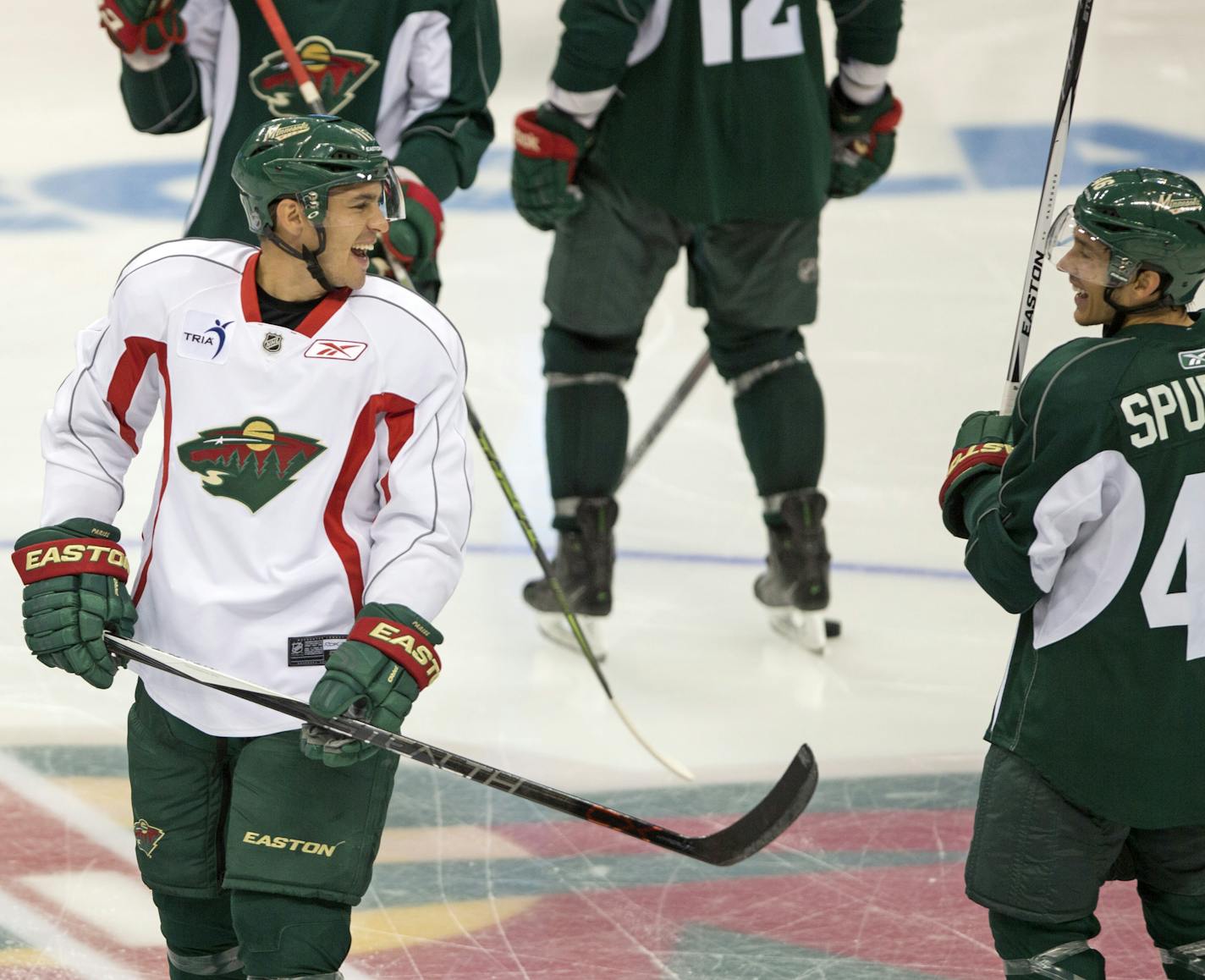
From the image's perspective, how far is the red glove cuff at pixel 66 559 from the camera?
86.7 inches

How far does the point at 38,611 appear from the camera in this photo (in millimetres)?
2188

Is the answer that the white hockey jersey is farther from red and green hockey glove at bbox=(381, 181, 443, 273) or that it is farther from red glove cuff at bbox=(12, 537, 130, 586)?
red and green hockey glove at bbox=(381, 181, 443, 273)

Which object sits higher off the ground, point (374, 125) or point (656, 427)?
point (374, 125)

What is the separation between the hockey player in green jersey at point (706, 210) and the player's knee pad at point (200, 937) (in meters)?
1.78

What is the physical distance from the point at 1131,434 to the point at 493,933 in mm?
1326

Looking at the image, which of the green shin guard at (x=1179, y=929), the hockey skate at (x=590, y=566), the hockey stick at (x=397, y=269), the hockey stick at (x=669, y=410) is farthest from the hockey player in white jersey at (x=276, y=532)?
the hockey stick at (x=669, y=410)

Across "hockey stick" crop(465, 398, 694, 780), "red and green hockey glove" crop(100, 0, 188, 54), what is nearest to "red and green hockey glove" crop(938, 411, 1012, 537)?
A: "hockey stick" crop(465, 398, 694, 780)

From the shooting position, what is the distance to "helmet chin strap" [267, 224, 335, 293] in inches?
87.4

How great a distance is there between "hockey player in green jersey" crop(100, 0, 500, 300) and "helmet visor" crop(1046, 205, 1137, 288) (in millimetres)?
1281

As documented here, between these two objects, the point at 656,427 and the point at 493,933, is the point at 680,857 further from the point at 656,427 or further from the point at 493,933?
the point at 656,427

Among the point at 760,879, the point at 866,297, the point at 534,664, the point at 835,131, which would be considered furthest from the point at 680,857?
the point at 866,297

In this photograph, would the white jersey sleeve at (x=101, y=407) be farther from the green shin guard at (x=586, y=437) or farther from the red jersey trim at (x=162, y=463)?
the green shin guard at (x=586, y=437)

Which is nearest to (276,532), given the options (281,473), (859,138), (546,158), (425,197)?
(281,473)

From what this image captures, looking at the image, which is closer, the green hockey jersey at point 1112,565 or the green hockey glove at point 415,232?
the green hockey jersey at point 1112,565
